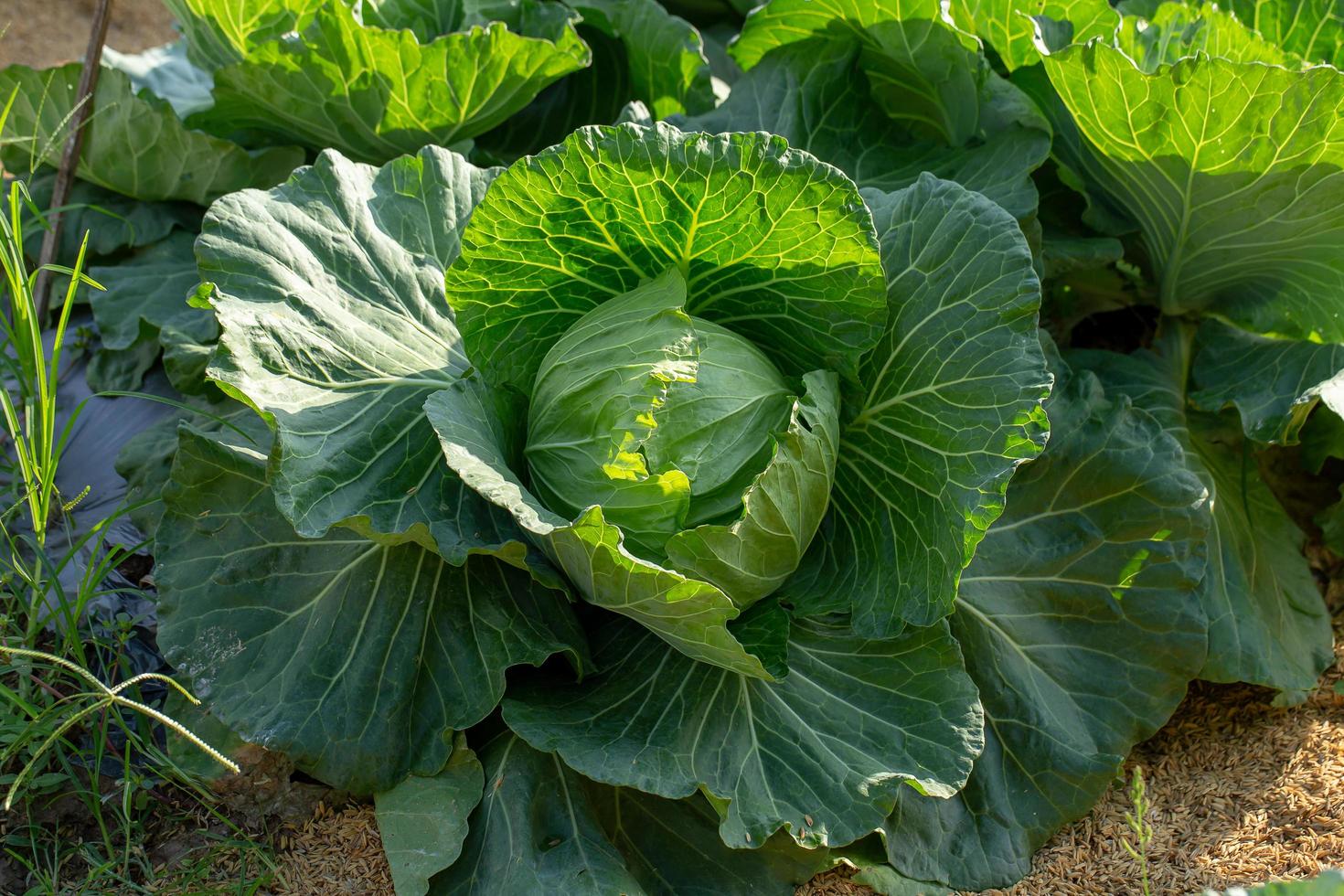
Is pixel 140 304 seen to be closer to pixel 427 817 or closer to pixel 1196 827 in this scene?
pixel 427 817

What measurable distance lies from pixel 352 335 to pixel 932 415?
1.43 metres

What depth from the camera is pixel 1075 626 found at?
296cm

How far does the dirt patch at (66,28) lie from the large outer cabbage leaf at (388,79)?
300cm

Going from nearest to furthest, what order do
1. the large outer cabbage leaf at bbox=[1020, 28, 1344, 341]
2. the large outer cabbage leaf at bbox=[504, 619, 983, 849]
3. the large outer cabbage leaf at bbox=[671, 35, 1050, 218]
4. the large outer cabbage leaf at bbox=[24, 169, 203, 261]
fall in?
the large outer cabbage leaf at bbox=[504, 619, 983, 849], the large outer cabbage leaf at bbox=[1020, 28, 1344, 341], the large outer cabbage leaf at bbox=[671, 35, 1050, 218], the large outer cabbage leaf at bbox=[24, 169, 203, 261]

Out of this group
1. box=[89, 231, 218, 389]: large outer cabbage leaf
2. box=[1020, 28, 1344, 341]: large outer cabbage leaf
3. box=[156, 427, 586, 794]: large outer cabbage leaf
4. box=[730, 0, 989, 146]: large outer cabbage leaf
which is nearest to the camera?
box=[156, 427, 586, 794]: large outer cabbage leaf

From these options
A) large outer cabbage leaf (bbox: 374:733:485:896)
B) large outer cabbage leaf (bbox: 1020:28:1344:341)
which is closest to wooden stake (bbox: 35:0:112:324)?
large outer cabbage leaf (bbox: 374:733:485:896)

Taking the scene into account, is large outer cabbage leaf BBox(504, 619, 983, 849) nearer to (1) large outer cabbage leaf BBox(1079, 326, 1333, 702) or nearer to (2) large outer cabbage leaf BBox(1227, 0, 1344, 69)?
(1) large outer cabbage leaf BBox(1079, 326, 1333, 702)

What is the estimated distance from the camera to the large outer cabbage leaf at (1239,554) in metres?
3.14

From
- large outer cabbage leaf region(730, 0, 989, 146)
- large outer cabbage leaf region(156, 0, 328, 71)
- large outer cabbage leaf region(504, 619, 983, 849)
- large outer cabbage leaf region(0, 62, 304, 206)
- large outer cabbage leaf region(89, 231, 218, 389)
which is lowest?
large outer cabbage leaf region(89, 231, 218, 389)

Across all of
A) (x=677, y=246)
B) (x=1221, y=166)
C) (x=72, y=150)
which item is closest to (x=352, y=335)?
(x=677, y=246)

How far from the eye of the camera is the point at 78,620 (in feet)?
10.3

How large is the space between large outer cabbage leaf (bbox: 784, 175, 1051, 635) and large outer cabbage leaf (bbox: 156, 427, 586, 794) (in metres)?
0.75

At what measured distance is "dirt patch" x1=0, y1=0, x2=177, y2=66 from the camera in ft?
20.2

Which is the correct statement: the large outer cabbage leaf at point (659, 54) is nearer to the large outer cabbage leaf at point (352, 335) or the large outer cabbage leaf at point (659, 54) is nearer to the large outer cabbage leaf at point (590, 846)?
the large outer cabbage leaf at point (352, 335)
